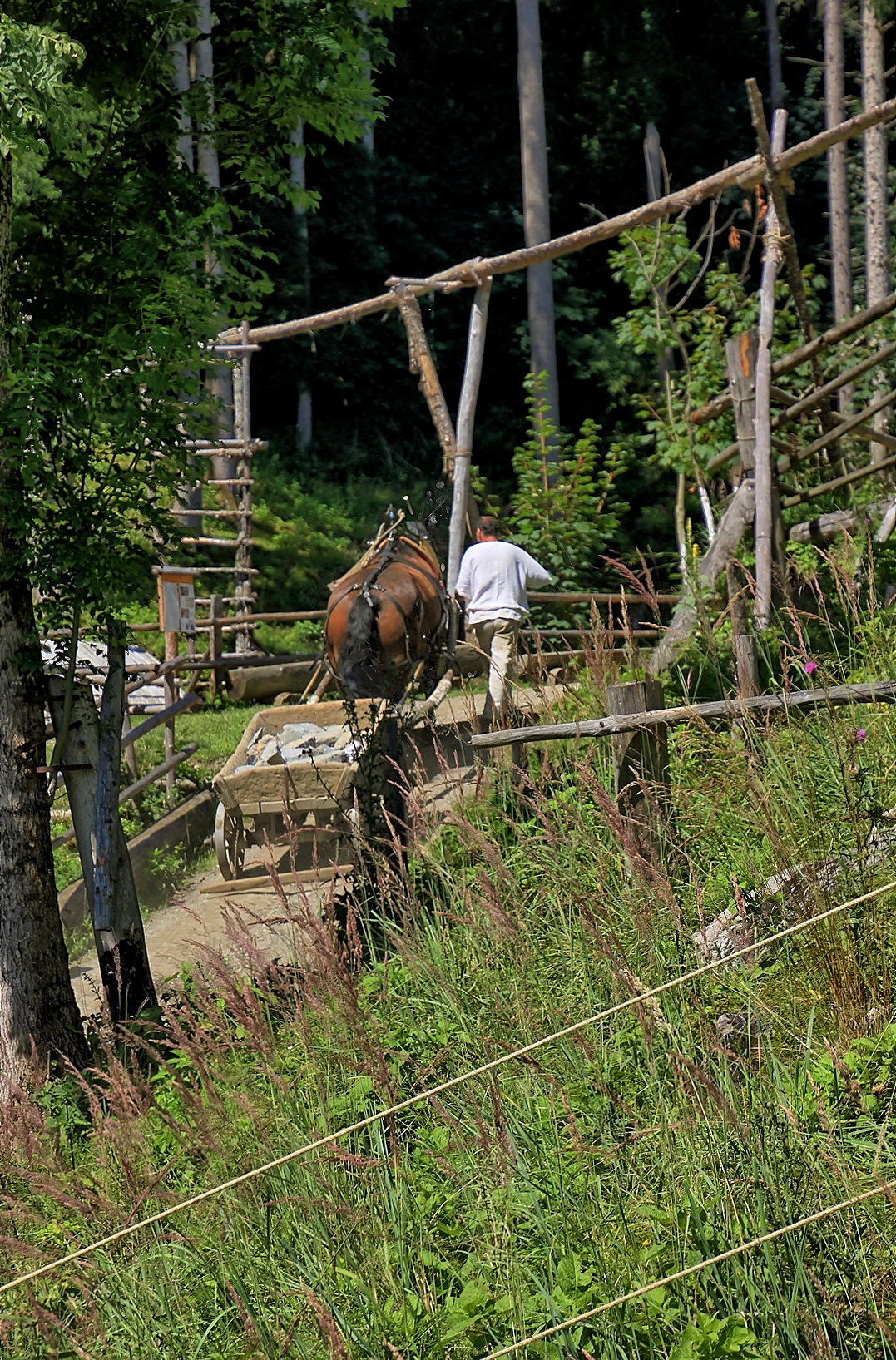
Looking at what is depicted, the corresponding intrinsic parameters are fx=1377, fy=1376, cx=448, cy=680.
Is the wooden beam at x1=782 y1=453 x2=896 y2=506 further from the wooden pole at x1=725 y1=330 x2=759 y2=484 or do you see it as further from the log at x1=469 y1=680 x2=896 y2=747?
the log at x1=469 y1=680 x2=896 y2=747

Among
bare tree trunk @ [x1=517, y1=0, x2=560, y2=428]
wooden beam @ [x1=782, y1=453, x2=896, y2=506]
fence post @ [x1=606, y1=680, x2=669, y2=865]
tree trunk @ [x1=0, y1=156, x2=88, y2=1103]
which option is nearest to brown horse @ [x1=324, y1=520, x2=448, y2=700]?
wooden beam @ [x1=782, y1=453, x2=896, y2=506]

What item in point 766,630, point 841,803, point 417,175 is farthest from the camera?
point 417,175

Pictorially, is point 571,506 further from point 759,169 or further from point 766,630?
point 766,630

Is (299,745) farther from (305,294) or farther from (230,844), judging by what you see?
(305,294)

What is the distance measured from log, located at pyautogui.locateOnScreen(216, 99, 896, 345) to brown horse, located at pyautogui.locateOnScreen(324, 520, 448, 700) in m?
2.27

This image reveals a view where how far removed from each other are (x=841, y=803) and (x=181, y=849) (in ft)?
23.6

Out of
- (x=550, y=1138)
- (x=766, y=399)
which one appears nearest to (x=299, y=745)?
(x=766, y=399)

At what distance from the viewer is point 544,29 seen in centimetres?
2838

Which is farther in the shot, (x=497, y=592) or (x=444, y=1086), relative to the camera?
(x=497, y=592)

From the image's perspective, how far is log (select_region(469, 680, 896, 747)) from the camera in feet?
14.3

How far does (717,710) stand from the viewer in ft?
15.1

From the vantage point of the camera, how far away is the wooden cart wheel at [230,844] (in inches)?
347

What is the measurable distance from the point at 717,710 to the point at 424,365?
7832mm

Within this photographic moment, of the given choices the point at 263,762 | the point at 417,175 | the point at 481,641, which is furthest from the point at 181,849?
the point at 417,175
